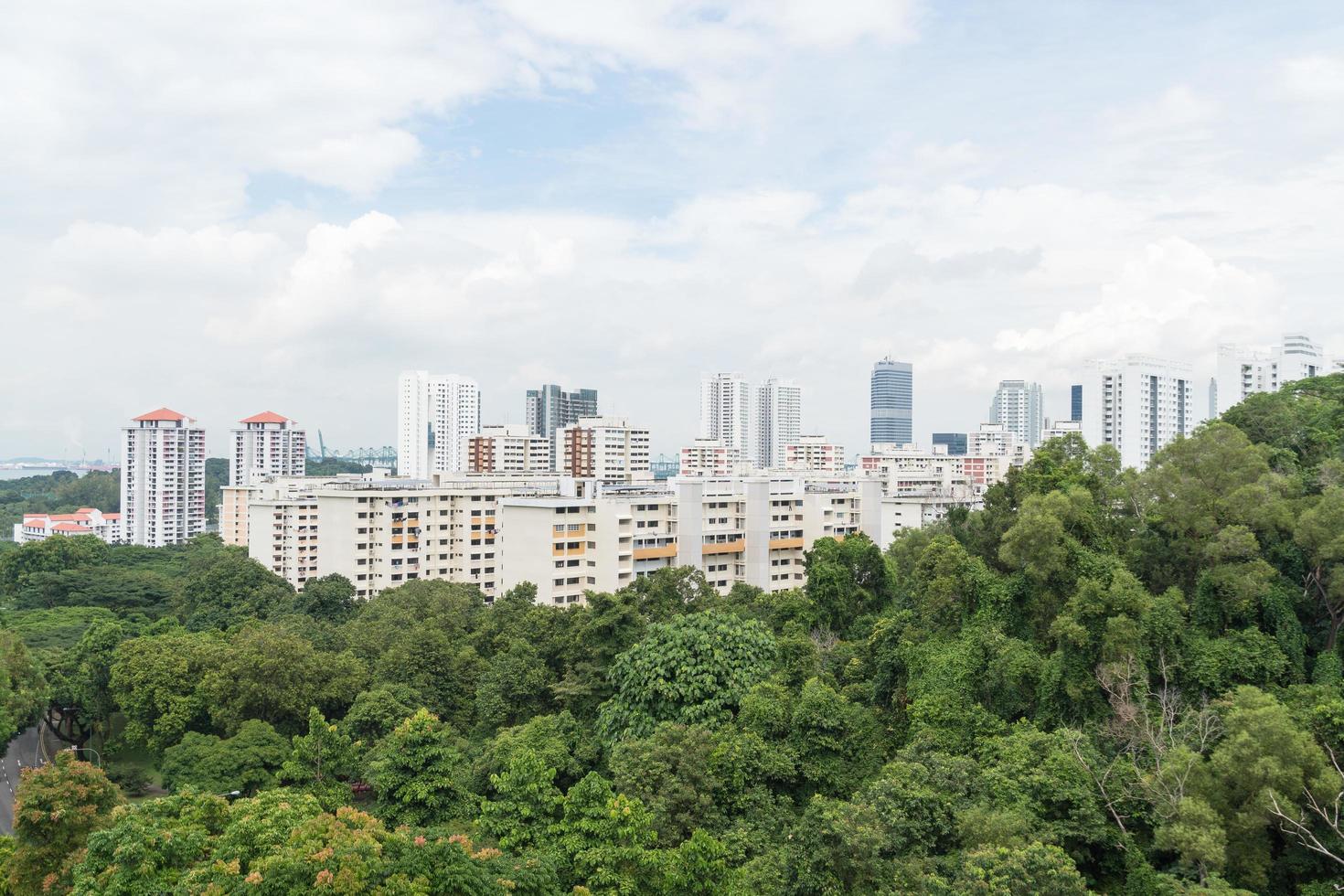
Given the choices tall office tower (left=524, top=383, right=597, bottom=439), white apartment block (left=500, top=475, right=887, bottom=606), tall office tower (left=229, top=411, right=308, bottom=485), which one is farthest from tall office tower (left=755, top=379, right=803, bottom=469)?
white apartment block (left=500, top=475, right=887, bottom=606)

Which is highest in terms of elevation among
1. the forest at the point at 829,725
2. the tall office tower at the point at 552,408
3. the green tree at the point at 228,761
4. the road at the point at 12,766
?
the tall office tower at the point at 552,408

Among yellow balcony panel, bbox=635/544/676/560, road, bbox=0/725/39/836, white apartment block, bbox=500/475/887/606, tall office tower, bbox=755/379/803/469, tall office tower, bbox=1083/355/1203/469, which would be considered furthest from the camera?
tall office tower, bbox=755/379/803/469

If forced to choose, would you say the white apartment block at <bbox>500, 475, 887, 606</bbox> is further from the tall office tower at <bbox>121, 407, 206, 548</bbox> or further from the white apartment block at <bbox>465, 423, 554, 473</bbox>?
the tall office tower at <bbox>121, 407, 206, 548</bbox>

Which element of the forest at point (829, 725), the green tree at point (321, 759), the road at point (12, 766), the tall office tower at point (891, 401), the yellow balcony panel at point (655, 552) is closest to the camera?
the forest at point (829, 725)

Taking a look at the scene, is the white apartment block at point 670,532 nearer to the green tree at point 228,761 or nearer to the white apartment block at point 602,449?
the green tree at point 228,761

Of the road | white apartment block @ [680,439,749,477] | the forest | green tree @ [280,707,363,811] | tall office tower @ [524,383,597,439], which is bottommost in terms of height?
the road

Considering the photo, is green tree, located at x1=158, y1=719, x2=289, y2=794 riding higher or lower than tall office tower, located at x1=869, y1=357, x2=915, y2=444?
lower

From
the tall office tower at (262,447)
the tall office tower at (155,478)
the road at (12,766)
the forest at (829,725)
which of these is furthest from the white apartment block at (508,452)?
the forest at (829,725)

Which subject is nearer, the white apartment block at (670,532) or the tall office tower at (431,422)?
the white apartment block at (670,532)
